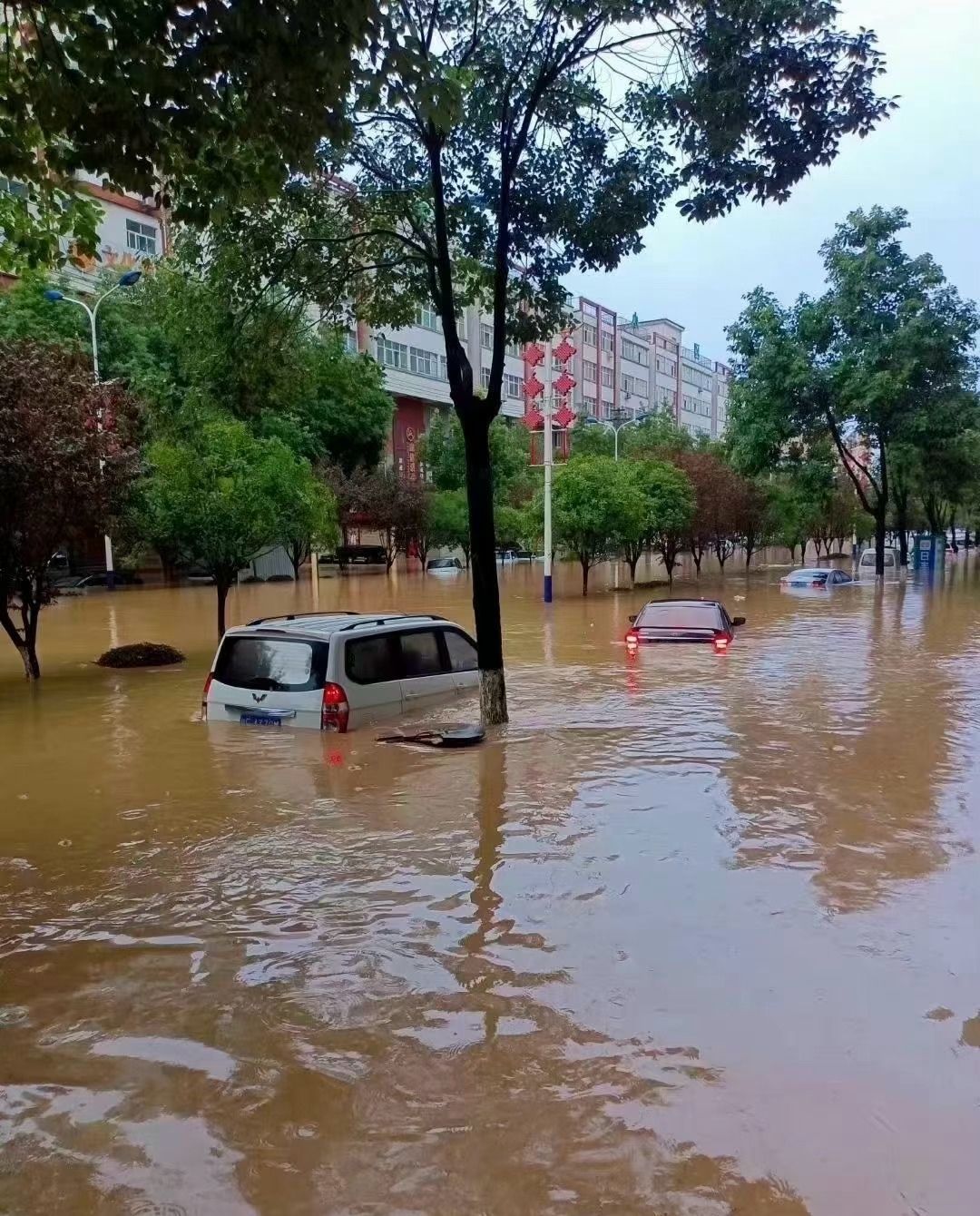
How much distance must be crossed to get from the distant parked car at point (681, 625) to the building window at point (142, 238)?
3656 cm

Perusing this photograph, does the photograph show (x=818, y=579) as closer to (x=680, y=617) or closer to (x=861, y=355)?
(x=861, y=355)

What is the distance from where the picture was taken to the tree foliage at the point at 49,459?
1345cm

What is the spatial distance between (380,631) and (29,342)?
8467 millimetres

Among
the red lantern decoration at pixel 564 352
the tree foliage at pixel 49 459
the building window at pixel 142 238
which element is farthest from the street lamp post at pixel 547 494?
the building window at pixel 142 238

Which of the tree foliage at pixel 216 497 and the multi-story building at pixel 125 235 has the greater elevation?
the multi-story building at pixel 125 235

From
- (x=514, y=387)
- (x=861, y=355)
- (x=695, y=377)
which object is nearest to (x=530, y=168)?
(x=861, y=355)

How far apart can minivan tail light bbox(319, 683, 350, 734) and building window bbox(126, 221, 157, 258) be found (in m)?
41.0

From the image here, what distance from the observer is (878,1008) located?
4566 mm

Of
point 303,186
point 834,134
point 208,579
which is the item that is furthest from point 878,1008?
point 208,579

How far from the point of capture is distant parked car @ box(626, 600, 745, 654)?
1655 cm

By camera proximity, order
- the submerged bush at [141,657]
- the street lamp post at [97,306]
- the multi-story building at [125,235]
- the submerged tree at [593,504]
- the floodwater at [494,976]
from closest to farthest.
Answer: the floodwater at [494,976] → the submerged bush at [141,657] → the street lamp post at [97,306] → the submerged tree at [593,504] → the multi-story building at [125,235]

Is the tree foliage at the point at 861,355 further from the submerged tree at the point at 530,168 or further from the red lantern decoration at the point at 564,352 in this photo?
the submerged tree at the point at 530,168

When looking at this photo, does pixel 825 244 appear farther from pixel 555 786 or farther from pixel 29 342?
pixel 555 786

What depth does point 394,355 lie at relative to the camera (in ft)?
196
